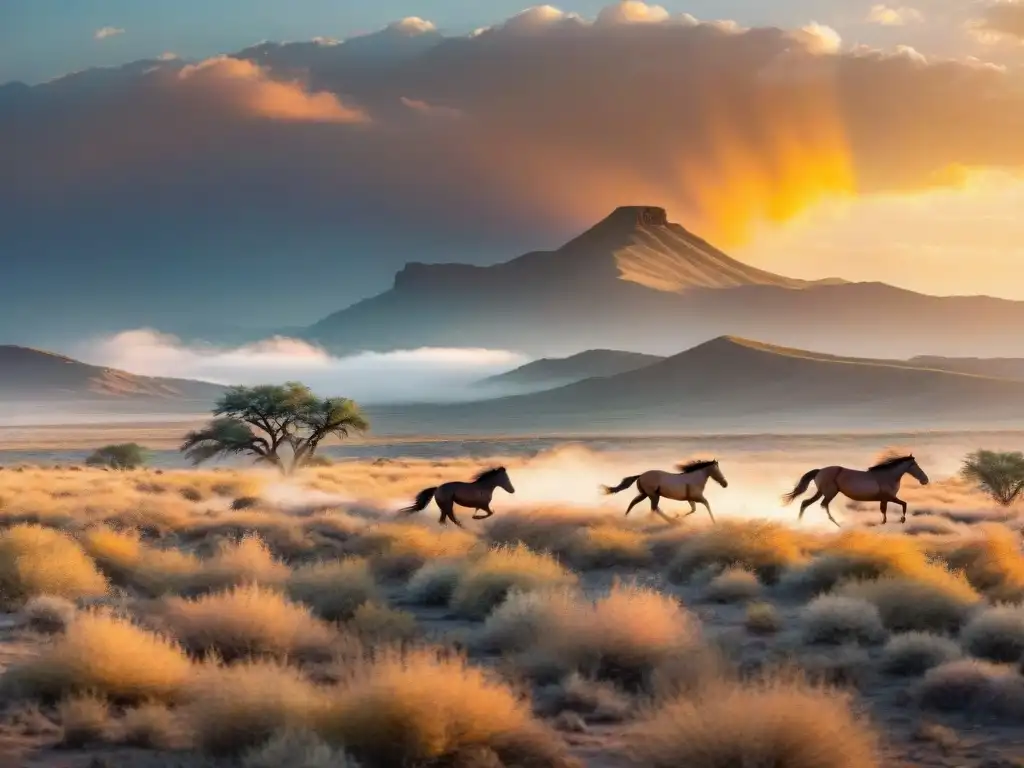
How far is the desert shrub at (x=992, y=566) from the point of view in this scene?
18.5m

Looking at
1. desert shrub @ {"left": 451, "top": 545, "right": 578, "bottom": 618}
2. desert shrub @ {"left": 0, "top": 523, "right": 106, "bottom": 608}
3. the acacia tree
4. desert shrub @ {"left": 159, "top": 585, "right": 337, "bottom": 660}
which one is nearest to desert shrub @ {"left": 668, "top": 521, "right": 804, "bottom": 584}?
desert shrub @ {"left": 451, "top": 545, "right": 578, "bottom": 618}

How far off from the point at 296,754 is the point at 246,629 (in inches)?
207

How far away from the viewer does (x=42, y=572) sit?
19.0 m

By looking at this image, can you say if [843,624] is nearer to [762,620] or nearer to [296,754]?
[762,620]

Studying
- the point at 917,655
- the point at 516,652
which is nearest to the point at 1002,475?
the point at 917,655

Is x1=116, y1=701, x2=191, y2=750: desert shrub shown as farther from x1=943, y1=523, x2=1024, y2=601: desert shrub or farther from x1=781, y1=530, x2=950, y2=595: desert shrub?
x1=943, y1=523, x2=1024, y2=601: desert shrub

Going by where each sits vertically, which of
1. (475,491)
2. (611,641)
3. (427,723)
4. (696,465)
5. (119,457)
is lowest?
(119,457)

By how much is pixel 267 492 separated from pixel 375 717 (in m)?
38.9

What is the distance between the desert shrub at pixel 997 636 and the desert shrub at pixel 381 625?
23.5ft

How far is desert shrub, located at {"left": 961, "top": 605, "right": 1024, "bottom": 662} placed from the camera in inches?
555

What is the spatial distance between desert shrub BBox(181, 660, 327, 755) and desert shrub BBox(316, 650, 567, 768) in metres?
0.29

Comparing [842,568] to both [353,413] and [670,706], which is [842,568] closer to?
[670,706]

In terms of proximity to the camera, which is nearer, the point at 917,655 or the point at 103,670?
the point at 103,670

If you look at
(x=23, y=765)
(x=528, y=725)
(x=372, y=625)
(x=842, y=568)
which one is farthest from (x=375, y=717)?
(x=842, y=568)
